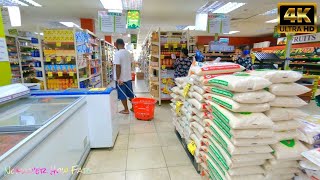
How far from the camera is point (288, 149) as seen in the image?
1677 millimetres

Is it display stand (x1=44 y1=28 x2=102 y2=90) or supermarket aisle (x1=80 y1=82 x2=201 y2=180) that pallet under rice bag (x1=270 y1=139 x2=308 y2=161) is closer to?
supermarket aisle (x1=80 y1=82 x2=201 y2=180)

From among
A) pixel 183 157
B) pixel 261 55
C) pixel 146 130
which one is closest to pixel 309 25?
pixel 261 55

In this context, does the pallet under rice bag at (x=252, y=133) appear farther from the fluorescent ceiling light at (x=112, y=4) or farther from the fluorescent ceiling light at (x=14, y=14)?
the fluorescent ceiling light at (x=14, y=14)

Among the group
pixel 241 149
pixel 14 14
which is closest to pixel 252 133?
pixel 241 149

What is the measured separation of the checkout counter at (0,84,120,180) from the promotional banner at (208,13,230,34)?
3.78 metres

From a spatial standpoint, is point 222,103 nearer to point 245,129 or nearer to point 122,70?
point 245,129

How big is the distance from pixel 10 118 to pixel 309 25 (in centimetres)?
393

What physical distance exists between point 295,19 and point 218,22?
2.69 m

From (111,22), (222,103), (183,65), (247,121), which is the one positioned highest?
(111,22)

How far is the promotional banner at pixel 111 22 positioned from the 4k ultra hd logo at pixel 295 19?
4.23 m

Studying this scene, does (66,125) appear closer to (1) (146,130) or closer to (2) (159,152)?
(2) (159,152)

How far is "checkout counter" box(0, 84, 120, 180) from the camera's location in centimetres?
127

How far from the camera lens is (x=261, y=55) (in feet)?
13.6

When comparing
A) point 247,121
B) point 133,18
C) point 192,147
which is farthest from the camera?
point 133,18
